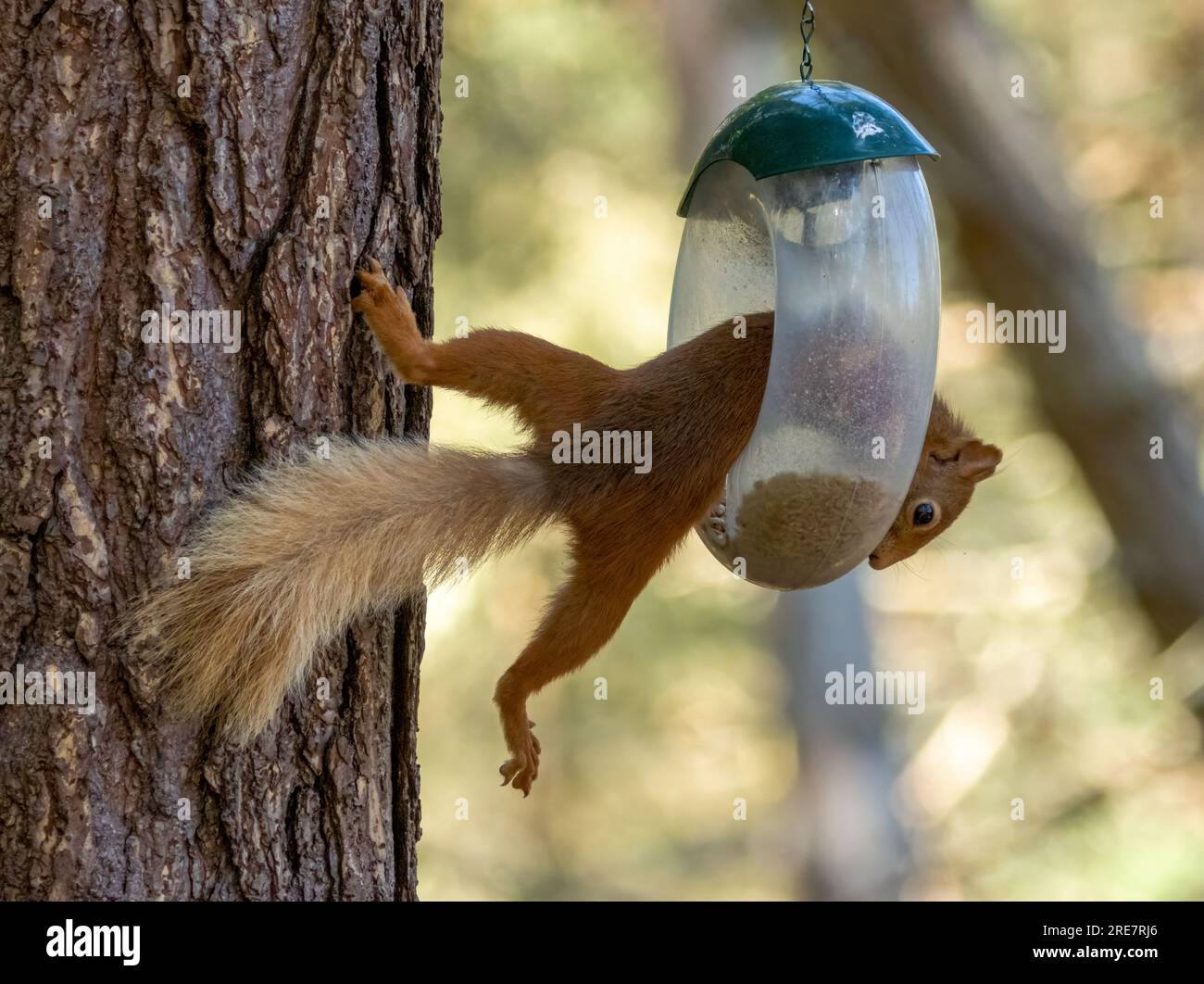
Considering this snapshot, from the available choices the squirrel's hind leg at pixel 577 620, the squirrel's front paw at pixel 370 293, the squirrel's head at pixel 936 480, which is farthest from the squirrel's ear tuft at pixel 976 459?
the squirrel's front paw at pixel 370 293

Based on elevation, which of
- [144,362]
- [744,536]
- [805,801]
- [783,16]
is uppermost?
[783,16]

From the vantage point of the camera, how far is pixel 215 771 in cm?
232

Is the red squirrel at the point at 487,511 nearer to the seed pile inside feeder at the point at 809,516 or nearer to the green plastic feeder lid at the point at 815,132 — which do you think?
the seed pile inside feeder at the point at 809,516

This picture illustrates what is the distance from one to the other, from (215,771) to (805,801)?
233 inches

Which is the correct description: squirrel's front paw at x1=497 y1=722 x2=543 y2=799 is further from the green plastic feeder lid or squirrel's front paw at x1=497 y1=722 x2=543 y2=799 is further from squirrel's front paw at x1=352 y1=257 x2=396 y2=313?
the green plastic feeder lid

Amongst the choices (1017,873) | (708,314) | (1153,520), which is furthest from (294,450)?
(1017,873)

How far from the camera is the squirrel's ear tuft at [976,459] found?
121 inches

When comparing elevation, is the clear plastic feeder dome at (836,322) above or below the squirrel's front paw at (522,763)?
above

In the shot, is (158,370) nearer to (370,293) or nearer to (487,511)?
(370,293)

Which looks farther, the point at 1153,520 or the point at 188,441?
the point at 1153,520

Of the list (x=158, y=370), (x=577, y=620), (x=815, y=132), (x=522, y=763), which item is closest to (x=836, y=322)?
(x=815, y=132)

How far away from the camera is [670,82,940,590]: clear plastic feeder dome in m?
2.47

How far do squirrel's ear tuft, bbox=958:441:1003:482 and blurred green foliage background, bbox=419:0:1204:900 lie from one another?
14.7 ft
